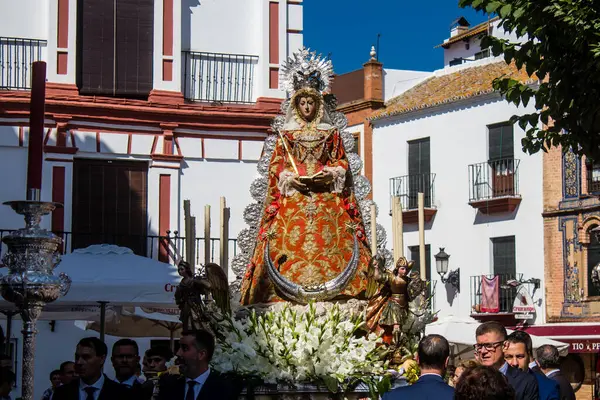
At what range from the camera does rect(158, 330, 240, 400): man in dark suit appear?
584 cm

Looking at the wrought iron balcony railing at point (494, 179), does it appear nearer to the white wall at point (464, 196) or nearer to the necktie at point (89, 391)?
the white wall at point (464, 196)

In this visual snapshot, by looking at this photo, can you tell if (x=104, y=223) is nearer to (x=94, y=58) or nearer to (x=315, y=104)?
(x=94, y=58)

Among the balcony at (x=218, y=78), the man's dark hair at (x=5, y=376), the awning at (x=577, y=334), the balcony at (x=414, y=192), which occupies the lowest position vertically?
the awning at (x=577, y=334)

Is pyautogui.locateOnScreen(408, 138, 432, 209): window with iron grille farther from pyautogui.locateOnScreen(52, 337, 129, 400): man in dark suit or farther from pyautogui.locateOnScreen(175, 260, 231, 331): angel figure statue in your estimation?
pyautogui.locateOnScreen(52, 337, 129, 400): man in dark suit

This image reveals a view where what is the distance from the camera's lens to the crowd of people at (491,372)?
409cm

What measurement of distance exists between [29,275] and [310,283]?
137 inches

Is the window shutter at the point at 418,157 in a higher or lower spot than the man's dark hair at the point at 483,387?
higher

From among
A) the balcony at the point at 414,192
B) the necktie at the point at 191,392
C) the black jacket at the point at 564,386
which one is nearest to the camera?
the necktie at the point at 191,392

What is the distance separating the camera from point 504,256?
25281 mm

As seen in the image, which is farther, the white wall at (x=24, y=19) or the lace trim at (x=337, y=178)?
the white wall at (x=24, y=19)

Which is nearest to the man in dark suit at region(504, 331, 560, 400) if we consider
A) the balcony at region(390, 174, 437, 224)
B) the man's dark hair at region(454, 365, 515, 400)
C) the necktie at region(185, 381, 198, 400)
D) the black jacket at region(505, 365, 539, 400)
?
the black jacket at region(505, 365, 539, 400)

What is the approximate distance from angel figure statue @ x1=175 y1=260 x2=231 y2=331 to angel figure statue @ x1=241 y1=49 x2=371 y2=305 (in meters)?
0.88

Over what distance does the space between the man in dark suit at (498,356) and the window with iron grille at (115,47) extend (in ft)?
33.1

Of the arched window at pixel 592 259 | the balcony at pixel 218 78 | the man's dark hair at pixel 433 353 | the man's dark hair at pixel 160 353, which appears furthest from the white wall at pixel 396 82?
the man's dark hair at pixel 433 353
